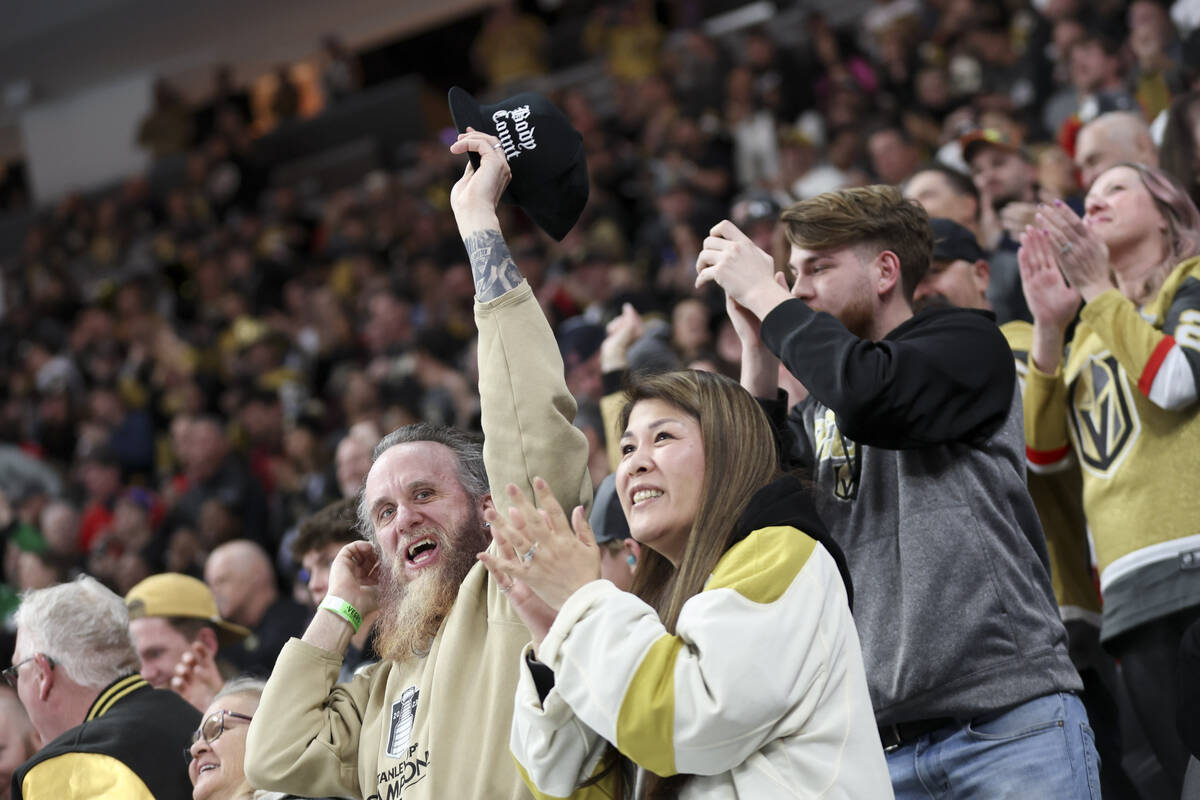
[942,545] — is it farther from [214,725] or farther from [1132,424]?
[214,725]

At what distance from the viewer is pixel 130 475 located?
33.8 feet

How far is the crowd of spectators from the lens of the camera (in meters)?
5.50

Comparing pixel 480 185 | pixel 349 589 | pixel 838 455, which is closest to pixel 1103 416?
pixel 838 455

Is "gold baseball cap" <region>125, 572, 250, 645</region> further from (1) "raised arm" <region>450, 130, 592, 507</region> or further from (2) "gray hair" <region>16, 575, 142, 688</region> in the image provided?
(1) "raised arm" <region>450, 130, 592, 507</region>

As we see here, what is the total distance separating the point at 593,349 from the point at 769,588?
10.6ft

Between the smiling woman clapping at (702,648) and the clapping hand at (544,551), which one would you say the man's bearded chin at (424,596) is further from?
the clapping hand at (544,551)

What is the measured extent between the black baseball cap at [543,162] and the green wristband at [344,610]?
0.93m

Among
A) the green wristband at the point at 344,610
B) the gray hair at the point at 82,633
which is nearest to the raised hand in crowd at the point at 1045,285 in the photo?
the green wristband at the point at 344,610

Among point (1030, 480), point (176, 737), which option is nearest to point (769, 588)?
point (1030, 480)

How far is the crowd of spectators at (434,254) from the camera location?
5.50 metres

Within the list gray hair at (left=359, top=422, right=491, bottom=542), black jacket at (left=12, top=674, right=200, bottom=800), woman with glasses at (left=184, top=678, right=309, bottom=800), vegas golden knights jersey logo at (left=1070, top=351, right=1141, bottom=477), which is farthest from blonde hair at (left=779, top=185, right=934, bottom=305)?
black jacket at (left=12, top=674, right=200, bottom=800)

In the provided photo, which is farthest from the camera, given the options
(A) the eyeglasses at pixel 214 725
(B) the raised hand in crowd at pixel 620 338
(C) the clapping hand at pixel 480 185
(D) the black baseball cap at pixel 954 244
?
(B) the raised hand in crowd at pixel 620 338

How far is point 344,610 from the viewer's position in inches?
117

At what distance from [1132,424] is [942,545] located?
955 millimetres
